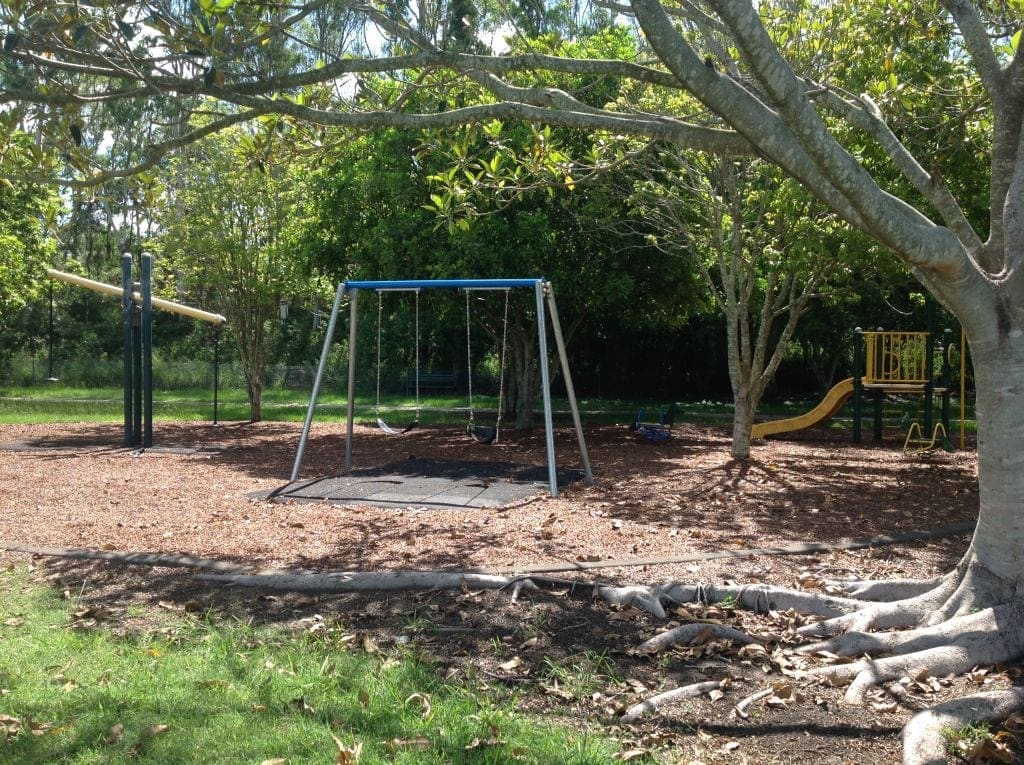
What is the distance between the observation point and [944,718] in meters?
3.56

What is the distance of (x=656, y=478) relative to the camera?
10.6 m

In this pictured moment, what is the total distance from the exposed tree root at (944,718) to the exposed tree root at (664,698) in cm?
81

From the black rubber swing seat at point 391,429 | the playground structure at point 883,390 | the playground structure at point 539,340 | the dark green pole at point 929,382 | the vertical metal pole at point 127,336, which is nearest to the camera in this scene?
the playground structure at point 539,340

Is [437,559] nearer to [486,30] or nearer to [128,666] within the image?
[128,666]

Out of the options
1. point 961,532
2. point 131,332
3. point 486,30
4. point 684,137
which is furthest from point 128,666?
point 486,30

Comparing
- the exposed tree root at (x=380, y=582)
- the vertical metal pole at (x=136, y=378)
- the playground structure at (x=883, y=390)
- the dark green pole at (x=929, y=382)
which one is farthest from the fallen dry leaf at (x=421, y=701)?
the dark green pole at (x=929, y=382)

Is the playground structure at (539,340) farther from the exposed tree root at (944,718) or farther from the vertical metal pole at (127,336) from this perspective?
the exposed tree root at (944,718)

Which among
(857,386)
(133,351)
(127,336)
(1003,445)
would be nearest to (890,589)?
(1003,445)

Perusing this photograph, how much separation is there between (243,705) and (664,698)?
1715 mm

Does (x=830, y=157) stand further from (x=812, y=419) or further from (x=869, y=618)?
(x=812, y=419)

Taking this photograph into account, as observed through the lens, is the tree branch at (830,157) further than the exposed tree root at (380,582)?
No

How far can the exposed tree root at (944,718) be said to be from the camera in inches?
130

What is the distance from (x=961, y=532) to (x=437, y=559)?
418cm

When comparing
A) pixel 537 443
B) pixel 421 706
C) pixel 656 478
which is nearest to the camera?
pixel 421 706
